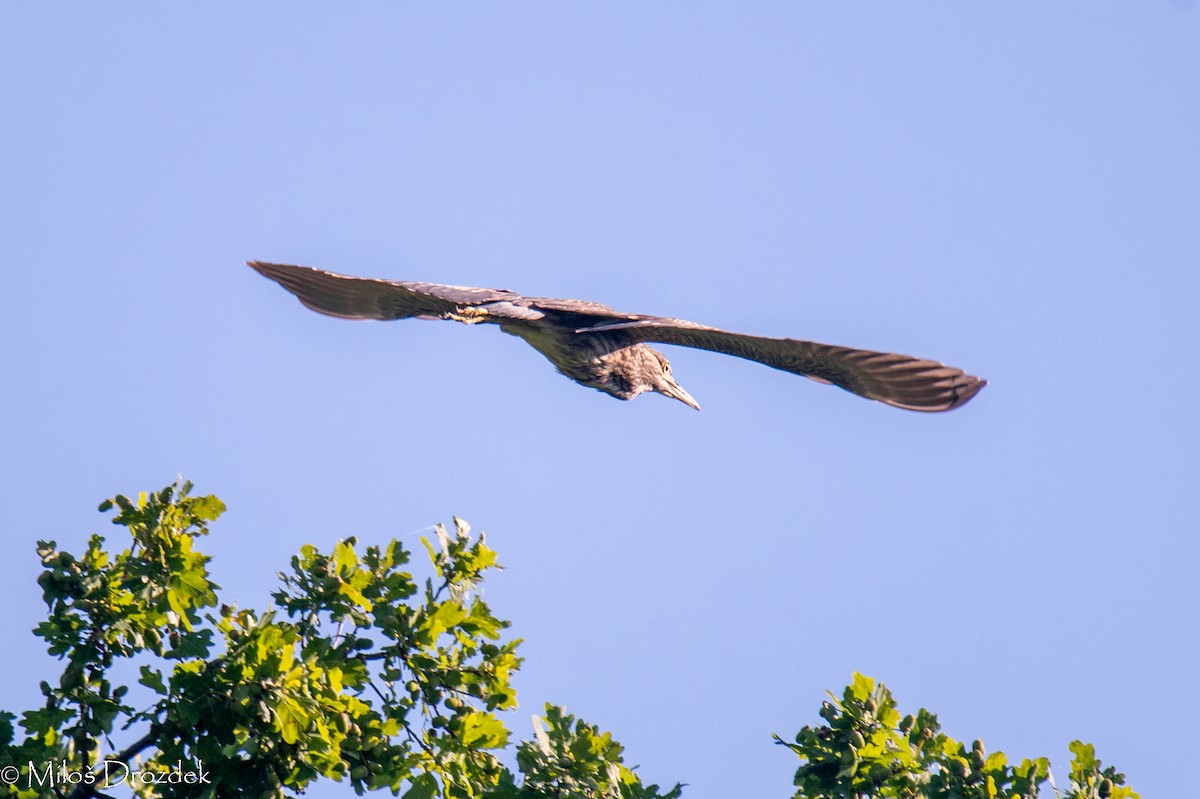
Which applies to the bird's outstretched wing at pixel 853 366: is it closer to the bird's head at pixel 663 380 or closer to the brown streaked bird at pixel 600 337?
the brown streaked bird at pixel 600 337

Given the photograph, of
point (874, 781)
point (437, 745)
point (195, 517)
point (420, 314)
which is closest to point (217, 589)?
point (195, 517)

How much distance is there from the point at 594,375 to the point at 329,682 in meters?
4.08

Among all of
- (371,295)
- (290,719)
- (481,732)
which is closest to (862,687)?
(481,732)

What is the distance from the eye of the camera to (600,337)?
1006 cm

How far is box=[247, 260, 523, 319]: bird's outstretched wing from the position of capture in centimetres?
877

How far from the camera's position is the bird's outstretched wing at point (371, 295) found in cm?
877

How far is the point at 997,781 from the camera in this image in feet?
24.2

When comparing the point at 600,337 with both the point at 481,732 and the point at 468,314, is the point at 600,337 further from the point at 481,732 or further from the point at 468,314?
the point at 481,732

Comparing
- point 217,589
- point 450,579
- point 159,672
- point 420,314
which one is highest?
point 420,314

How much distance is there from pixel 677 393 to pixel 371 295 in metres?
3.07

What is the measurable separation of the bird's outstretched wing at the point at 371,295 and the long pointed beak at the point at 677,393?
220cm

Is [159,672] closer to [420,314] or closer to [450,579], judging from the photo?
[450,579]

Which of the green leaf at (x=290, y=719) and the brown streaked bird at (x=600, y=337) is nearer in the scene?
the green leaf at (x=290, y=719)

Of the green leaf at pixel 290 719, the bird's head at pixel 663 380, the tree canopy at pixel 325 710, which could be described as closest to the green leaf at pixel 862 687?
the tree canopy at pixel 325 710
